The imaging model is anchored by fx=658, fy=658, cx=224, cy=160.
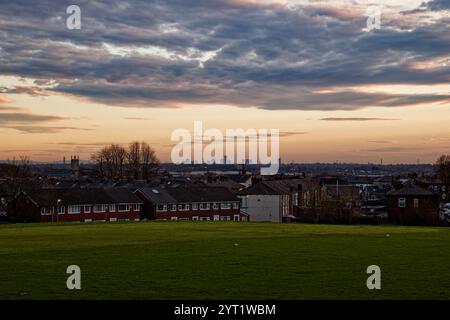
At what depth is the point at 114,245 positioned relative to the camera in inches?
1464

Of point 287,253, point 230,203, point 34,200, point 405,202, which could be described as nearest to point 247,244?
point 287,253

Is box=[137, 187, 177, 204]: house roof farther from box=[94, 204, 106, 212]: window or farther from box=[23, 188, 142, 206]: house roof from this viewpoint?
box=[94, 204, 106, 212]: window

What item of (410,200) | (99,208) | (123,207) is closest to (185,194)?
(123,207)

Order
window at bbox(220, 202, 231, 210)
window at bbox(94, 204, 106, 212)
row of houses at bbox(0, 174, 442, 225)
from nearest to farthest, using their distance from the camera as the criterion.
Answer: row of houses at bbox(0, 174, 442, 225), window at bbox(94, 204, 106, 212), window at bbox(220, 202, 231, 210)

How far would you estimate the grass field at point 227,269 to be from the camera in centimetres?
1992

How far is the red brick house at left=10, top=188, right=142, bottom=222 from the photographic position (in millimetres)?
94188

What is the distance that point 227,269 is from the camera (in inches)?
994

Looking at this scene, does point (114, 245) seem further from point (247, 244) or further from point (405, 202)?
point (405, 202)

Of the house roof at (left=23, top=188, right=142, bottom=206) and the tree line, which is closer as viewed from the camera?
the house roof at (left=23, top=188, right=142, bottom=206)

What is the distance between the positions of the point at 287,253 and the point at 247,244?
253 inches

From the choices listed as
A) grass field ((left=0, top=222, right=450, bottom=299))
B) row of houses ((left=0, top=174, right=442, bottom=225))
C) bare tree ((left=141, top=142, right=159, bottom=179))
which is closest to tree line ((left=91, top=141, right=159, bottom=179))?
bare tree ((left=141, top=142, right=159, bottom=179))

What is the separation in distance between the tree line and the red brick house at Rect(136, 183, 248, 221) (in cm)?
5113

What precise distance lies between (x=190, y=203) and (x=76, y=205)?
849 inches

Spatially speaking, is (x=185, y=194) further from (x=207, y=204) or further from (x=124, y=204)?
(x=124, y=204)
